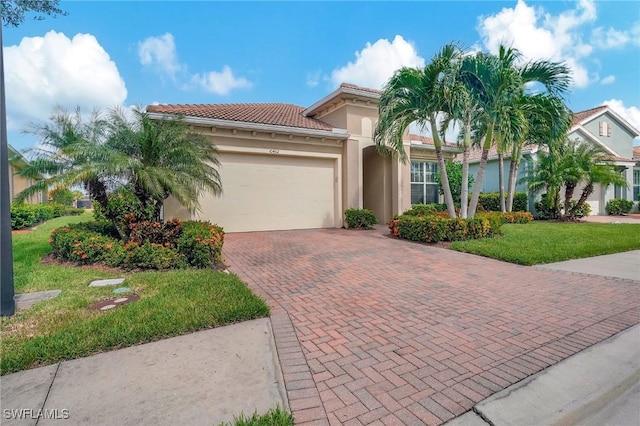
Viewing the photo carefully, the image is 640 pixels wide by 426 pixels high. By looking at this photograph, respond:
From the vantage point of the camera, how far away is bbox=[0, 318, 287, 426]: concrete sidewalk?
7.29ft

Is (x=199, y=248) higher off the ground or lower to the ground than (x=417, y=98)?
lower

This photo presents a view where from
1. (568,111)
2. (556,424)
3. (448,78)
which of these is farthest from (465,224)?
(556,424)

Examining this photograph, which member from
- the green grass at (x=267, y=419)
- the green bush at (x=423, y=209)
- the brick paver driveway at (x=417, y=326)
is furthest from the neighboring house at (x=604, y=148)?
the green grass at (x=267, y=419)

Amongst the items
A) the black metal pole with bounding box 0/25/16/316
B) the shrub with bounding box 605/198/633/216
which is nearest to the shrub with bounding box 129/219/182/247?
the black metal pole with bounding box 0/25/16/316

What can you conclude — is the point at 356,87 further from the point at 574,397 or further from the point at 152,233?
the point at 574,397

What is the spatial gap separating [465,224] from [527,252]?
214 cm

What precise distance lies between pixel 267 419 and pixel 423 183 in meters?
15.9

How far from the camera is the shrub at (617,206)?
20.5 m

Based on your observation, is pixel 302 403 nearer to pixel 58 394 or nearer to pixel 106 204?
pixel 58 394

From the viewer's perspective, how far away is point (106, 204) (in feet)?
24.1

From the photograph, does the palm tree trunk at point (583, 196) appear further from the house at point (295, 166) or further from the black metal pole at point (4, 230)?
the black metal pole at point (4, 230)

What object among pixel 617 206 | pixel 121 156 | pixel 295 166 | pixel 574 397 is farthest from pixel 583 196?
pixel 121 156

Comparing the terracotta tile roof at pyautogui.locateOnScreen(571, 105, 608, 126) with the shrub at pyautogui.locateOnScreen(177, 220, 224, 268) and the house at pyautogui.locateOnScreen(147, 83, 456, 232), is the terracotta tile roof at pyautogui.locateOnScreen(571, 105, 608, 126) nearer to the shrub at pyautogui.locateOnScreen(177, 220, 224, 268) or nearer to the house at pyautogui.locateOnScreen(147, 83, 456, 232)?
the house at pyautogui.locateOnScreen(147, 83, 456, 232)

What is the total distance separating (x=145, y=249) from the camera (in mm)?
6383
